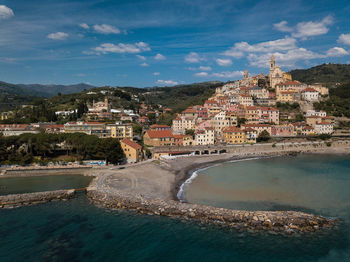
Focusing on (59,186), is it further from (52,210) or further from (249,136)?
→ (249,136)

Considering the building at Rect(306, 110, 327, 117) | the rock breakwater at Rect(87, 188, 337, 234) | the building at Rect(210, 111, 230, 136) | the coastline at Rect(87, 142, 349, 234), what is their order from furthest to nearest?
the building at Rect(306, 110, 327, 117), the building at Rect(210, 111, 230, 136), the coastline at Rect(87, 142, 349, 234), the rock breakwater at Rect(87, 188, 337, 234)

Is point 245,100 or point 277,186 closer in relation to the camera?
point 277,186

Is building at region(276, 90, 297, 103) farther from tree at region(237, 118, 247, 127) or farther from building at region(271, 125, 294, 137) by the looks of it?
tree at region(237, 118, 247, 127)

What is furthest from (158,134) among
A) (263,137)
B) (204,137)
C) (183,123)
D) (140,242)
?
(140,242)

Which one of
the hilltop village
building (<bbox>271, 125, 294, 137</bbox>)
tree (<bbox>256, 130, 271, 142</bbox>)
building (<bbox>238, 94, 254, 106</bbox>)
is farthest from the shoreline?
building (<bbox>238, 94, 254, 106</bbox>)

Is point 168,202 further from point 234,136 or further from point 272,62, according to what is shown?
point 272,62

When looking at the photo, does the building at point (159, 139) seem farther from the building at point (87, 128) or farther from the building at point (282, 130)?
the building at point (282, 130)

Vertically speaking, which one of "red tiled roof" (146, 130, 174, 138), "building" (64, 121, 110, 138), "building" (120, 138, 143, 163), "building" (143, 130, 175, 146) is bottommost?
"building" (120, 138, 143, 163)
